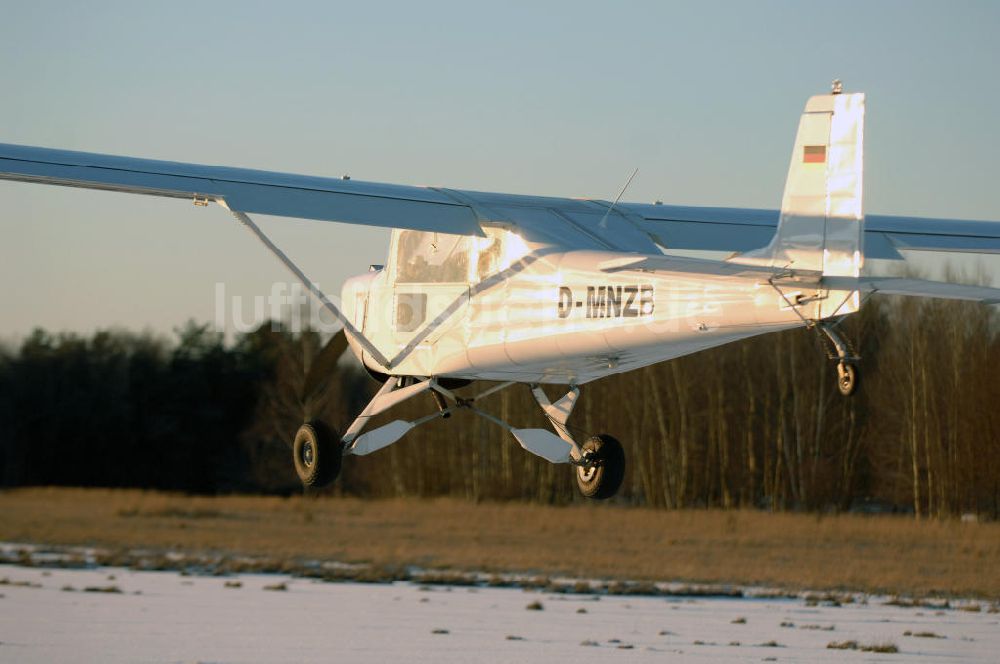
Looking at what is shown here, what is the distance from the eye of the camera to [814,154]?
1052 cm

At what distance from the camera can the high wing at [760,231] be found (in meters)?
→ 14.1

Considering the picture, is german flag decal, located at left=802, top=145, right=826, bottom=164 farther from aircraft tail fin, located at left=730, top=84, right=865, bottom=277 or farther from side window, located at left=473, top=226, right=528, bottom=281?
side window, located at left=473, top=226, right=528, bottom=281

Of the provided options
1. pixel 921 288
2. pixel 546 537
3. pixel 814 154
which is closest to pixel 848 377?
pixel 921 288

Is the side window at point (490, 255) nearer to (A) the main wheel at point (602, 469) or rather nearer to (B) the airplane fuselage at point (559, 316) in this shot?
(B) the airplane fuselage at point (559, 316)

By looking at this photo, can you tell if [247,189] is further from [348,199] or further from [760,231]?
[760,231]

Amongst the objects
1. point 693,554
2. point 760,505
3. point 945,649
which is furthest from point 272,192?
point 760,505

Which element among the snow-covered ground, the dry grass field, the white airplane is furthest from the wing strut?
the dry grass field

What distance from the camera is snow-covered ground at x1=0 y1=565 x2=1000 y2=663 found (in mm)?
26625

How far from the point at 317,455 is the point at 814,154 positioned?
5816 millimetres

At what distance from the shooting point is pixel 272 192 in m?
13.0

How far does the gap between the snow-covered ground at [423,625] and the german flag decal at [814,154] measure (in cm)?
1688

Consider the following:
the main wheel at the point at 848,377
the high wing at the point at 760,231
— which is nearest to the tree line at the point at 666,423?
the high wing at the point at 760,231

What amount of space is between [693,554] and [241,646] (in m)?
17.3

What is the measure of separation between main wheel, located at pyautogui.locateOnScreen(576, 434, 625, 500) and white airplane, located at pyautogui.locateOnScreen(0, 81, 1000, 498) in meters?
0.02
